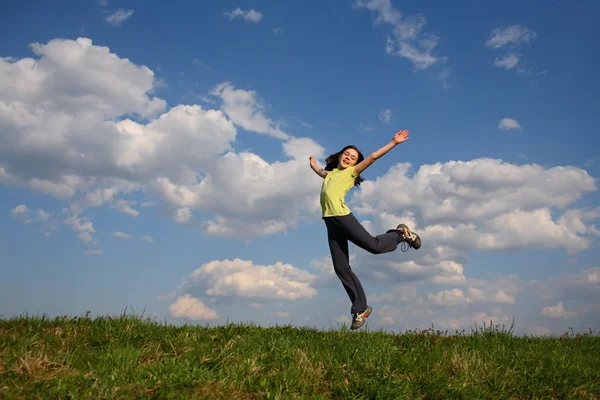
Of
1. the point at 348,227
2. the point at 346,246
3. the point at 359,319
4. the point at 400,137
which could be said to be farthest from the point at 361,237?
the point at 400,137

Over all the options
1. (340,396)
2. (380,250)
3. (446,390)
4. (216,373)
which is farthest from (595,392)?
(216,373)

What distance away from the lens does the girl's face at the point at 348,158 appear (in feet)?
33.1

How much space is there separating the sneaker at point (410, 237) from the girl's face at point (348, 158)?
1.62m

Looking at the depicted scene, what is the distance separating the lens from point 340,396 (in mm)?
5891

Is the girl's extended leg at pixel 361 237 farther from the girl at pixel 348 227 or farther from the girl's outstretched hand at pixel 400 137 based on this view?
the girl's outstretched hand at pixel 400 137

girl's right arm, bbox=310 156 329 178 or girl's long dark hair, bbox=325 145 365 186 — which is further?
girl's right arm, bbox=310 156 329 178

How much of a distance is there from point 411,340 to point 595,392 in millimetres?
2565

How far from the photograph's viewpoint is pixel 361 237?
9398 mm

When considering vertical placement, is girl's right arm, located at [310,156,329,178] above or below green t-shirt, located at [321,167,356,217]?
above

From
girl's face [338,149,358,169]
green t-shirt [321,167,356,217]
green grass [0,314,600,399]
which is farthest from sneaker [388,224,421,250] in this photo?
green grass [0,314,600,399]

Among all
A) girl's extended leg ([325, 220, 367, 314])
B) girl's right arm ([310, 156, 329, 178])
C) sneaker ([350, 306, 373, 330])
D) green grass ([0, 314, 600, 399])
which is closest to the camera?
green grass ([0, 314, 600, 399])

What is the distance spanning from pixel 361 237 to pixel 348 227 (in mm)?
319

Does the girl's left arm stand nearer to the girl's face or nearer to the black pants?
the girl's face

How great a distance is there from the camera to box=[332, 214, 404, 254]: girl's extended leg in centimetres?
935
